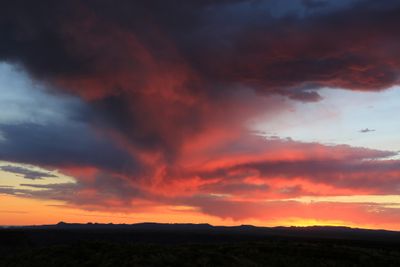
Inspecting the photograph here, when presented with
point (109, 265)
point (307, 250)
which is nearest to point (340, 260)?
point (307, 250)

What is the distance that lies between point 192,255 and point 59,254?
42.4 feet

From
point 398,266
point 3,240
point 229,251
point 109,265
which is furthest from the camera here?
point 3,240

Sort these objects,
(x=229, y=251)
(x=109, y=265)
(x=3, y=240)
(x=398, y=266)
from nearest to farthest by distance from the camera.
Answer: (x=109, y=265), (x=398, y=266), (x=229, y=251), (x=3, y=240)

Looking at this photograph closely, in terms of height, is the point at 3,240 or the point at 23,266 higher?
the point at 3,240

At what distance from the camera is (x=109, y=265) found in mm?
36344

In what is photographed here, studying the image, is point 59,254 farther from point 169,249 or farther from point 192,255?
point 192,255

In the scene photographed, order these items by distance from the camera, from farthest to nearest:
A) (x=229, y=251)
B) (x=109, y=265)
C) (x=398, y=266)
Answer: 1. (x=229, y=251)
2. (x=398, y=266)
3. (x=109, y=265)

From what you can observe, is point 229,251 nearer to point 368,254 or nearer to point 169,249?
point 169,249

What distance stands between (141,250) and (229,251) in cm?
868

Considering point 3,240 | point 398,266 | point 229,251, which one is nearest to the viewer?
point 398,266

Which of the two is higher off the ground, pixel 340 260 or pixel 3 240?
pixel 3 240

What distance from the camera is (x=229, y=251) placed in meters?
43.0

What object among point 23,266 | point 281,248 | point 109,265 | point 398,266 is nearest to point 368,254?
point 398,266

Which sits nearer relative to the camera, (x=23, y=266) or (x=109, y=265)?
(x=109, y=265)
